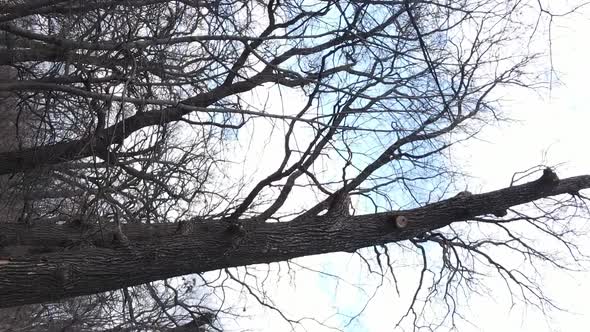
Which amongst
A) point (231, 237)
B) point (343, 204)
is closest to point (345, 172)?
point (343, 204)

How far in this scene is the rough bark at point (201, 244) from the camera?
16.1 ft

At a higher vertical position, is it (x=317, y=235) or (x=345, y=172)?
(x=345, y=172)

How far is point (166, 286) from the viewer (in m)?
8.21

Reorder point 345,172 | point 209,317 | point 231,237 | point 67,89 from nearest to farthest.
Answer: point 67,89 < point 231,237 < point 345,172 < point 209,317

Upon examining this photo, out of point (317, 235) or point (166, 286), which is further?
point (166, 286)

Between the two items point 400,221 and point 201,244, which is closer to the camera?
point 201,244

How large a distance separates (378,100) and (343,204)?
1.12 metres

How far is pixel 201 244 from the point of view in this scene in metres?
5.58

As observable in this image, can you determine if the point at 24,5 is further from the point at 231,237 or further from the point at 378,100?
the point at 378,100

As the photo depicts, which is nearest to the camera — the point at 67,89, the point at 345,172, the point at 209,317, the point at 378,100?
the point at 67,89

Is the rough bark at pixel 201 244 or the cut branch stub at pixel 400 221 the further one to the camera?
the cut branch stub at pixel 400 221

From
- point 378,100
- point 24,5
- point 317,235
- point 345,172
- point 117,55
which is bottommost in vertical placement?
point 317,235

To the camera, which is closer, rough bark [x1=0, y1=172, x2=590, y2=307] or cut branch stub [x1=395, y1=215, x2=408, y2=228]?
rough bark [x1=0, y1=172, x2=590, y2=307]

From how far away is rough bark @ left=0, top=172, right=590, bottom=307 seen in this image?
491 centimetres
